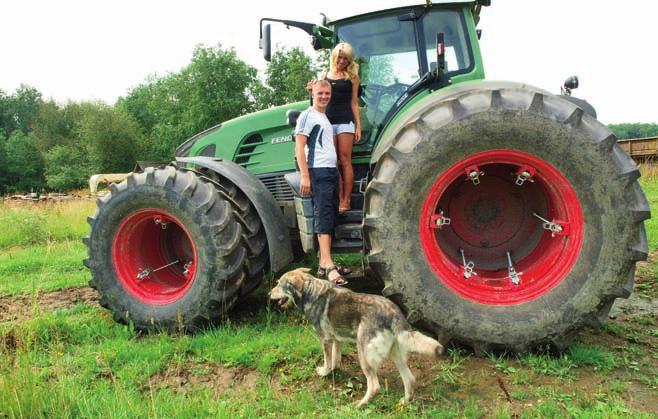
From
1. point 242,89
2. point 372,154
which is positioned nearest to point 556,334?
point 372,154

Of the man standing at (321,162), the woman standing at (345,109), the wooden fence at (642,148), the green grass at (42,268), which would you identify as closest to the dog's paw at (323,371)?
the man standing at (321,162)

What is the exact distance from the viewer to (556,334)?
3.12 m

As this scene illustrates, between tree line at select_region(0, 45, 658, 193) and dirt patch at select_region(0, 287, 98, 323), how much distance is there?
27.0 meters

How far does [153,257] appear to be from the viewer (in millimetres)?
4438

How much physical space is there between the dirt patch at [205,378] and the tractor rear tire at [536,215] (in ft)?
3.76

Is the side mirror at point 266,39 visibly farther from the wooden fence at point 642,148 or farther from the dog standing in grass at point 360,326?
the wooden fence at point 642,148

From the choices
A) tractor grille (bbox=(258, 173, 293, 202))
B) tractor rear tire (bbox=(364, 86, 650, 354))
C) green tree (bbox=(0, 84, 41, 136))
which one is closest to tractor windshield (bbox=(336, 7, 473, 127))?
tractor rear tire (bbox=(364, 86, 650, 354))

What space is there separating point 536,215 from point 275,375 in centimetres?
219

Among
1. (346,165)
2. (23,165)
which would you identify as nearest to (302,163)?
(346,165)

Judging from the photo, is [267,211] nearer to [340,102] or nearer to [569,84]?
[340,102]

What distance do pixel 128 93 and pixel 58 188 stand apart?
2455cm

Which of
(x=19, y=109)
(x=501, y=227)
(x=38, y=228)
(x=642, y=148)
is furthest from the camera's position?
(x=19, y=109)

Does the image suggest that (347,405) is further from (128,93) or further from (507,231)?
(128,93)

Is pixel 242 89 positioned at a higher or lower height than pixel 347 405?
higher
